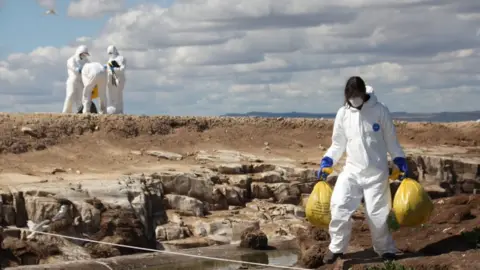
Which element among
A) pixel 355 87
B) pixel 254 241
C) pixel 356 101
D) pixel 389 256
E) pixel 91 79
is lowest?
pixel 254 241

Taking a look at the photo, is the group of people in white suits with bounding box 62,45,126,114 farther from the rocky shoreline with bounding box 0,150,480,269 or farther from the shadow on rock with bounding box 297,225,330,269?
the shadow on rock with bounding box 297,225,330,269

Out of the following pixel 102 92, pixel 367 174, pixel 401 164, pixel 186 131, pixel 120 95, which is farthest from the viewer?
pixel 120 95

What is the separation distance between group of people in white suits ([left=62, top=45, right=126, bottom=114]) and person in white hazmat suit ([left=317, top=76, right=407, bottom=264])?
48.0 ft

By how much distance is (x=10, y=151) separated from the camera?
21.3 m

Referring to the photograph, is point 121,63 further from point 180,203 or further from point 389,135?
point 389,135

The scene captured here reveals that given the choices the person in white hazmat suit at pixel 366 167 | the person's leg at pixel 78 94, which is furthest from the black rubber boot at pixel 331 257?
the person's leg at pixel 78 94

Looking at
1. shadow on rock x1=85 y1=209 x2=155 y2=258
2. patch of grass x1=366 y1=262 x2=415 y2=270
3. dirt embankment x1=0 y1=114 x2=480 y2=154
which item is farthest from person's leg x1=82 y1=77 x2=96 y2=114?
patch of grass x1=366 y1=262 x2=415 y2=270

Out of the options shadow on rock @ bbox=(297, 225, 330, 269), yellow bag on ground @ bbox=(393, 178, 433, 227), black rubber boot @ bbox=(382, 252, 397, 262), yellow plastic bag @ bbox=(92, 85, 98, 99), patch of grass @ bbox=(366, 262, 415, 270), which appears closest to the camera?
patch of grass @ bbox=(366, 262, 415, 270)

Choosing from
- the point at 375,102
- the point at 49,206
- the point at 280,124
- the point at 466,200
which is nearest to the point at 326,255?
the point at 375,102

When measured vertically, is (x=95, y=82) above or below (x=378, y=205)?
above

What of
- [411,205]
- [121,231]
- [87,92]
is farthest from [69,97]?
[411,205]

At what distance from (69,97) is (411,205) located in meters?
16.2

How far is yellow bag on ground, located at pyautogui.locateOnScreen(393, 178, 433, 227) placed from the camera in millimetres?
11414

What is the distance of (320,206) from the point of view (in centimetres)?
1177
